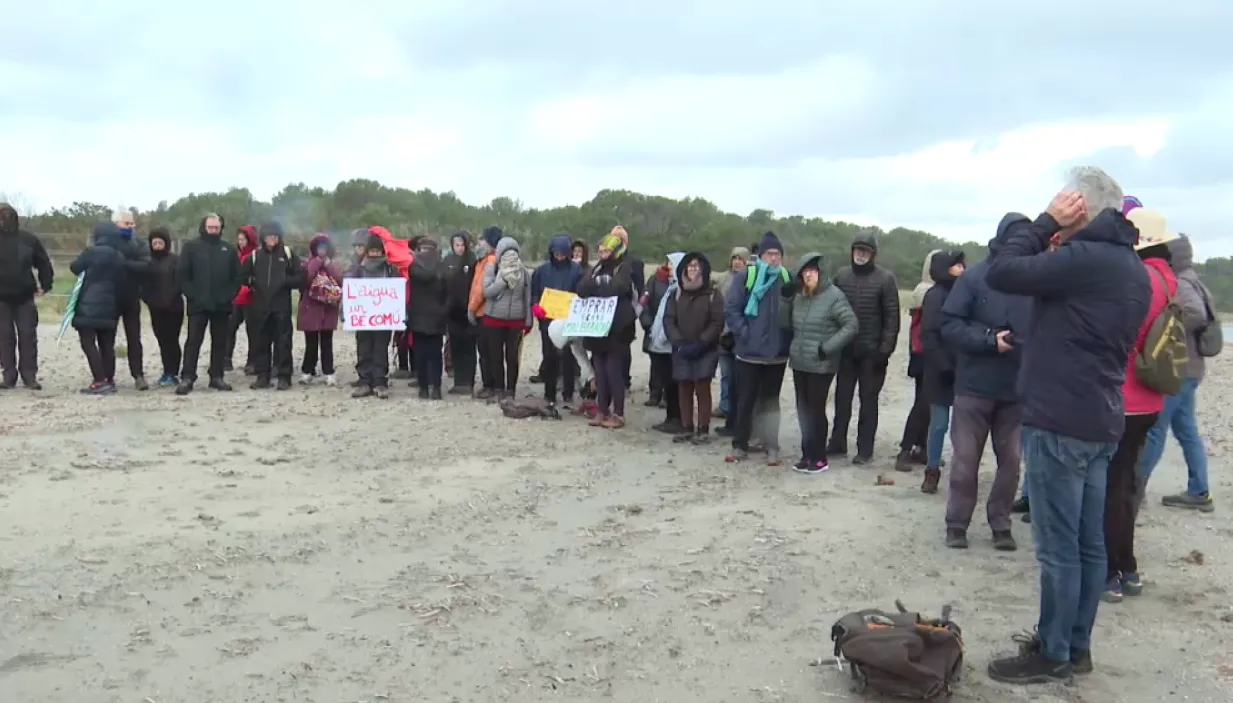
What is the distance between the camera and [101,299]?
11.8 m

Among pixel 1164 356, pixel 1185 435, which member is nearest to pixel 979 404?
pixel 1164 356

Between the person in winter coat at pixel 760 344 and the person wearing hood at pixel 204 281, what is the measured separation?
19.5 feet

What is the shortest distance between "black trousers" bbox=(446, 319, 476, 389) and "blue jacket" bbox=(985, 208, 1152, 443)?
878 cm

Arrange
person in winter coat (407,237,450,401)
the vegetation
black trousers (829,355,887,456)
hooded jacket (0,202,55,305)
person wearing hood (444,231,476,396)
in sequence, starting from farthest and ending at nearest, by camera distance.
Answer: the vegetation → person wearing hood (444,231,476,396) → person in winter coat (407,237,450,401) → hooded jacket (0,202,55,305) → black trousers (829,355,887,456)

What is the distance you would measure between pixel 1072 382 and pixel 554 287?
25.1 feet

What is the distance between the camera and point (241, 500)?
7.58 meters

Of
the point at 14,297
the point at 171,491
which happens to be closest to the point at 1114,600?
the point at 171,491

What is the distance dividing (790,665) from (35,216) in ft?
127

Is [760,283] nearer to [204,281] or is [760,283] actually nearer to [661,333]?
[661,333]

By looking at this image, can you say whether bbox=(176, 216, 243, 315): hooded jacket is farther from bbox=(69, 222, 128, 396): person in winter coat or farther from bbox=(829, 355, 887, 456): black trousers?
bbox=(829, 355, 887, 456): black trousers

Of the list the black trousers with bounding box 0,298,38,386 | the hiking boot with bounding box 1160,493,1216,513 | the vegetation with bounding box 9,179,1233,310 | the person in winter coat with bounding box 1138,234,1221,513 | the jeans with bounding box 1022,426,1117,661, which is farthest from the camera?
the vegetation with bounding box 9,179,1233,310

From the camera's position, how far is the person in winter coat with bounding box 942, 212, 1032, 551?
6.72 meters

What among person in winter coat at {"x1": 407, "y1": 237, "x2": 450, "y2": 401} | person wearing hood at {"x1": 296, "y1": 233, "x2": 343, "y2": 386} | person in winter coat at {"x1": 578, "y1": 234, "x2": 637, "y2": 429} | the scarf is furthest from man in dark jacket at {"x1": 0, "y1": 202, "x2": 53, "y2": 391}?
the scarf

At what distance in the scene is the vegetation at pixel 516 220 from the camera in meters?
30.5
